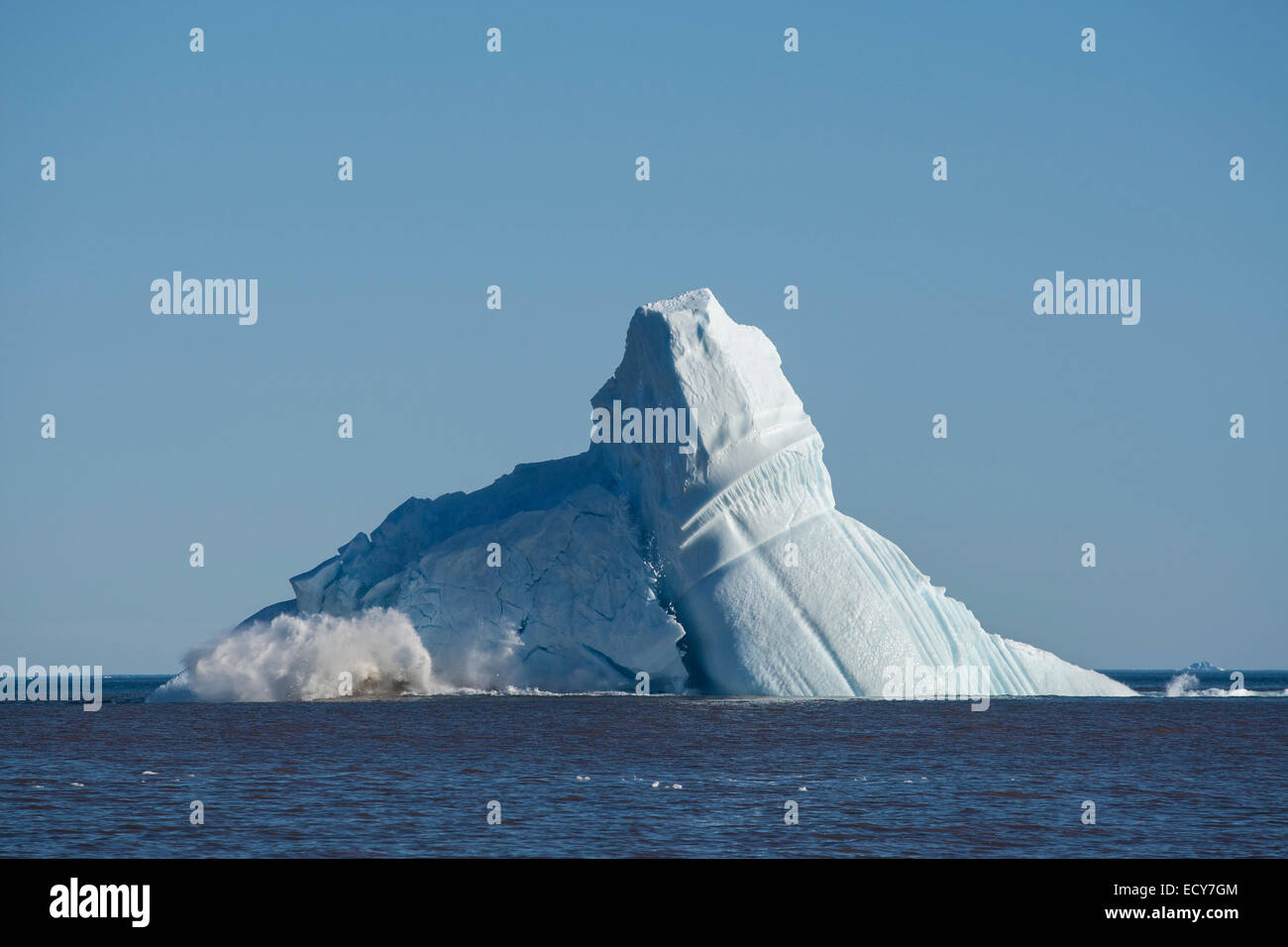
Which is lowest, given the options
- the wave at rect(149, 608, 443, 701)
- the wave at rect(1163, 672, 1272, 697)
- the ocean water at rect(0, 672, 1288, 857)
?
the wave at rect(1163, 672, 1272, 697)

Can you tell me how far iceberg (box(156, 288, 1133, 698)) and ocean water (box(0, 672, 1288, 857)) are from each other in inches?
43.4

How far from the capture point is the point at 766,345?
114 ft

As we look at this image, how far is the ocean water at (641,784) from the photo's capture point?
46.5 ft

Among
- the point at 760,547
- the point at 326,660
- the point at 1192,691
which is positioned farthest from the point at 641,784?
the point at 1192,691

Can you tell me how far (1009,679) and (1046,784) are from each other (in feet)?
50.7

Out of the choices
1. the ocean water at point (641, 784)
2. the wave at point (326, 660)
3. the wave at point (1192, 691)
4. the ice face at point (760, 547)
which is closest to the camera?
the ocean water at point (641, 784)

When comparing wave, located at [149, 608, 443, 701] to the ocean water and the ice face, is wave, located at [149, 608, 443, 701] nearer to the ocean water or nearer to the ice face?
the ocean water

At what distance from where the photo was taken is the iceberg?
102 feet

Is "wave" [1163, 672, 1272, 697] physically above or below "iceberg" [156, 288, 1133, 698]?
below

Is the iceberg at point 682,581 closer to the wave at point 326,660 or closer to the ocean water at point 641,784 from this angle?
the wave at point 326,660

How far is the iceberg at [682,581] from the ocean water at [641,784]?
1101mm

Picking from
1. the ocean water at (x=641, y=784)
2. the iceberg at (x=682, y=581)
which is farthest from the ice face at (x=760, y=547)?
the ocean water at (x=641, y=784)

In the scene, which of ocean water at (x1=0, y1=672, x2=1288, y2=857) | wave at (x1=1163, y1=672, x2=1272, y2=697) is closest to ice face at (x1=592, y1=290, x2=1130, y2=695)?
ocean water at (x1=0, y1=672, x2=1288, y2=857)
